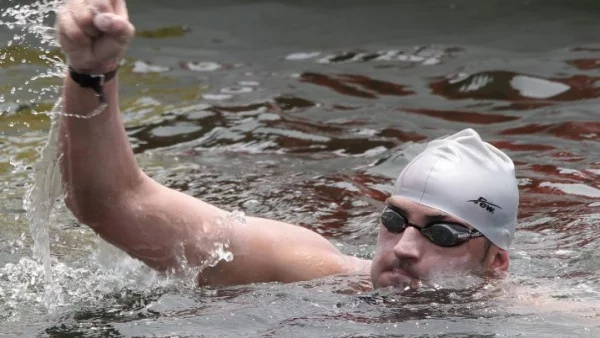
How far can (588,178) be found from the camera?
7.05 metres

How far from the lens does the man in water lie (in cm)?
429

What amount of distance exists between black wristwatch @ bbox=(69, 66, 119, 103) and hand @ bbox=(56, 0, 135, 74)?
0.27 feet

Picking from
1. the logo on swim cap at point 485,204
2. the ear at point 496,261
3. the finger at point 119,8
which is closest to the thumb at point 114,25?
the finger at point 119,8

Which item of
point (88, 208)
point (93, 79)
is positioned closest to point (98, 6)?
point (93, 79)

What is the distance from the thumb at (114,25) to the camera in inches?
148

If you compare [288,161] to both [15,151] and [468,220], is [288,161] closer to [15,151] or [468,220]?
[15,151]

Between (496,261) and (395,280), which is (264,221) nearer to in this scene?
A: (395,280)

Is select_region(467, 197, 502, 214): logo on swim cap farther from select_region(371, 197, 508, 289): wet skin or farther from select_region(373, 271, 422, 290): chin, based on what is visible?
select_region(373, 271, 422, 290): chin

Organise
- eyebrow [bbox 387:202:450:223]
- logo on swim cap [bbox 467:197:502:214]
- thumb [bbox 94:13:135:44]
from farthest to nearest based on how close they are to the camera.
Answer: logo on swim cap [bbox 467:197:502:214] → eyebrow [bbox 387:202:450:223] → thumb [bbox 94:13:135:44]

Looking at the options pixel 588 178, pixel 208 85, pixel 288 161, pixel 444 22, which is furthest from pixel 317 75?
pixel 588 178

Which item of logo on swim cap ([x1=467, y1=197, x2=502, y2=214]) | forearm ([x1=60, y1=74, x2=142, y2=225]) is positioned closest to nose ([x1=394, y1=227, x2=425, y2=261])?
logo on swim cap ([x1=467, y1=197, x2=502, y2=214])

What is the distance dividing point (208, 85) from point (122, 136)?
19.3 ft

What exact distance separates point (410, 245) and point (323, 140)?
3647mm

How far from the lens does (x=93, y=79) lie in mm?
4121
